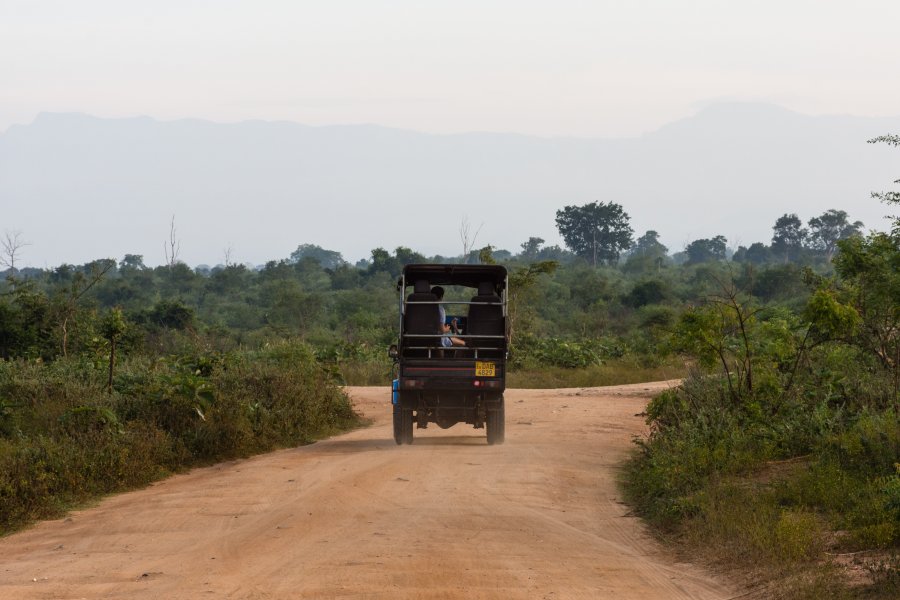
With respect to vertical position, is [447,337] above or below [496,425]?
above

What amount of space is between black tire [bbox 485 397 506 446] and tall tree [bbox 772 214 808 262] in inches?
4419

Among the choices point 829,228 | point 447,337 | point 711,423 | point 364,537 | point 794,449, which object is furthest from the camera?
point 829,228

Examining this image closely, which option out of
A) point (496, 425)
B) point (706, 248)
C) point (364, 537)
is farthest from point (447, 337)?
point (706, 248)

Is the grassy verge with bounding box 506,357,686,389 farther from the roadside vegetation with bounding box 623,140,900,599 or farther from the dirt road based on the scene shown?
the dirt road

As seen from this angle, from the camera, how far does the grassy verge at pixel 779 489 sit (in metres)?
8.32

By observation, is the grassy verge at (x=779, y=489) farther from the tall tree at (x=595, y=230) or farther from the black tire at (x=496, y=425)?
the tall tree at (x=595, y=230)

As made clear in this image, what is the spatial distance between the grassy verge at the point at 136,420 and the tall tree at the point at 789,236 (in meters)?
111

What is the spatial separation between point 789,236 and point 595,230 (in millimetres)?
24353

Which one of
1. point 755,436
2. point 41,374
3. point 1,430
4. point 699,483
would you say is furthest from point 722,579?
point 41,374

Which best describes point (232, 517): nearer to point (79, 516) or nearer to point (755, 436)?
point (79, 516)

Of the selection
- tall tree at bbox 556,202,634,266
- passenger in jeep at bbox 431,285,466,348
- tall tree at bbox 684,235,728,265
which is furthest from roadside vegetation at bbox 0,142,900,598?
tall tree at bbox 684,235,728,265

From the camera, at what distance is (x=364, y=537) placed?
9.68 metres

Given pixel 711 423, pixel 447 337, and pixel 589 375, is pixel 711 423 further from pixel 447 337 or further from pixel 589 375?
pixel 589 375

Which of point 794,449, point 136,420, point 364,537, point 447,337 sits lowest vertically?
point 364,537
